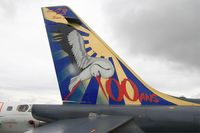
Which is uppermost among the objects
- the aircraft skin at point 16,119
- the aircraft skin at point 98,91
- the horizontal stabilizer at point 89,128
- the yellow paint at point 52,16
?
the yellow paint at point 52,16

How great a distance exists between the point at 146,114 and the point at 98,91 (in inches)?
62.3

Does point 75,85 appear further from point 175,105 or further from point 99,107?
point 175,105

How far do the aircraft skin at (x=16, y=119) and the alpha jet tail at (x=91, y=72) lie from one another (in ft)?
21.0

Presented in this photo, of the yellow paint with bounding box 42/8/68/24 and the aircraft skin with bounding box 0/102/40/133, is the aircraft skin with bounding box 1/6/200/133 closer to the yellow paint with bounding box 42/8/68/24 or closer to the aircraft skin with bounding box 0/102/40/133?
the yellow paint with bounding box 42/8/68/24

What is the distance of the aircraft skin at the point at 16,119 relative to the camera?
45.4ft

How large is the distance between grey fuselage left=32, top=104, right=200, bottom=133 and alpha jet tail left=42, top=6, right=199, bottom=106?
1.03 ft

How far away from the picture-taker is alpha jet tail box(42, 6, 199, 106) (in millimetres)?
8055

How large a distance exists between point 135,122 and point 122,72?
1.64 meters

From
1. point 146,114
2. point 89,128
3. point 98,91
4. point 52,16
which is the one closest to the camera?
point 89,128

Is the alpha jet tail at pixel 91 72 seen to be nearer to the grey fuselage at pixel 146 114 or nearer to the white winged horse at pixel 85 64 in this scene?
the white winged horse at pixel 85 64

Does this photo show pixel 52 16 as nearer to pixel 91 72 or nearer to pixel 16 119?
→ pixel 91 72

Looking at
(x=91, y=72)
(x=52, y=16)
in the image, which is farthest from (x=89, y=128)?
(x=52, y=16)

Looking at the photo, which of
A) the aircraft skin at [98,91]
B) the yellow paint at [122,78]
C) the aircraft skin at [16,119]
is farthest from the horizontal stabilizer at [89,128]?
the aircraft skin at [16,119]

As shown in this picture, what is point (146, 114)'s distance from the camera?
24.8 ft
